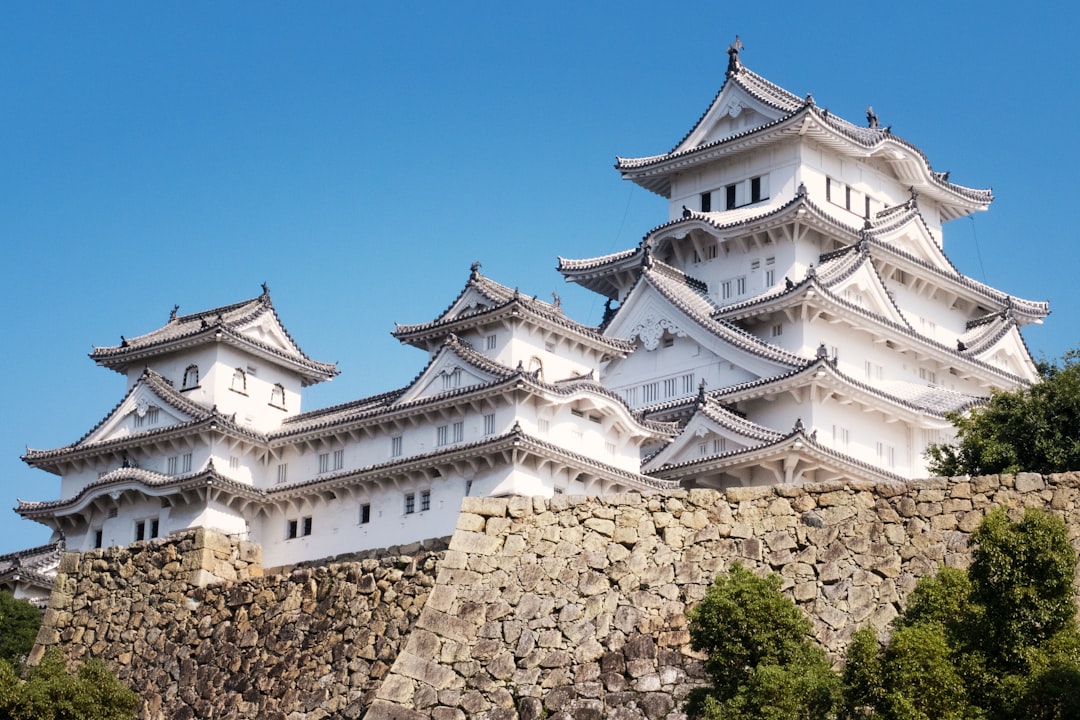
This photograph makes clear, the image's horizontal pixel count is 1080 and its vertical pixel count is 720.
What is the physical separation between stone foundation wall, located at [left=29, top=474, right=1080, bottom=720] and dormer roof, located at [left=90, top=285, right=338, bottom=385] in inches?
923

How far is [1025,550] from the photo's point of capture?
2450cm

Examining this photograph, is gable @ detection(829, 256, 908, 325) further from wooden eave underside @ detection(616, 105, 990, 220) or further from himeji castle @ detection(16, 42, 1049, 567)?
wooden eave underside @ detection(616, 105, 990, 220)

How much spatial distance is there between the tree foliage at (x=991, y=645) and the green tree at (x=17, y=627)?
77.8 ft

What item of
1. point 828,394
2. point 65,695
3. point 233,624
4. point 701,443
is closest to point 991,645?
point 233,624

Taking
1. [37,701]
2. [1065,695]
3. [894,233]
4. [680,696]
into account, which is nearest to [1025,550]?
[1065,695]

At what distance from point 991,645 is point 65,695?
14811mm

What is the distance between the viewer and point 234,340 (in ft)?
180

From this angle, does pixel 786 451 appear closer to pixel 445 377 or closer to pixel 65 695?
pixel 445 377

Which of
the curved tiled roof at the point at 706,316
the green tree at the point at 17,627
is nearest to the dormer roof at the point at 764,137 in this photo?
the curved tiled roof at the point at 706,316

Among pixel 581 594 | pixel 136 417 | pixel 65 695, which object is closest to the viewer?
pixel 581 594

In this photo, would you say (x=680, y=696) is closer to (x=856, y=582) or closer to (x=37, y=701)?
(x=856, y=582)

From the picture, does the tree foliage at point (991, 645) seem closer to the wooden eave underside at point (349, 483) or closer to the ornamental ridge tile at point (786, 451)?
the wooden eave underside at point (349, 483)

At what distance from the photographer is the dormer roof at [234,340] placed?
55.1 metres

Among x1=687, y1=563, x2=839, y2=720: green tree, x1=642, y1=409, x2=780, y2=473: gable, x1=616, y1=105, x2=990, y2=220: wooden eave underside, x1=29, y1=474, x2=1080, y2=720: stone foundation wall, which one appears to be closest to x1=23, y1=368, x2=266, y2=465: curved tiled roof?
x1=642, y1=409, x2=780, y2=473: gable
